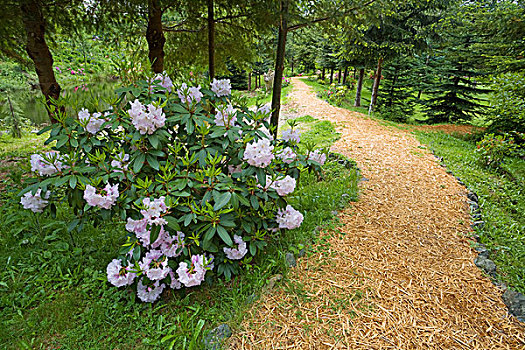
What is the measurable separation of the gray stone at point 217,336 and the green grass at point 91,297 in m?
0.04

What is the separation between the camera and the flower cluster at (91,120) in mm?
1791

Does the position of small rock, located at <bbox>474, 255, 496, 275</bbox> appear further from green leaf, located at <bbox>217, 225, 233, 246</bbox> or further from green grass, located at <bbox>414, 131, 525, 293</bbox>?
green leaf, located at <bbox>217, 225, 233, 246</bbox>

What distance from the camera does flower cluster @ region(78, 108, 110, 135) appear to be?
5.88ft

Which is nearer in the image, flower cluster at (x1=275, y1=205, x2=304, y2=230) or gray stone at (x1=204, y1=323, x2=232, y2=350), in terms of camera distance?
gray stone at (x1=204, y1=323, x2=232, y2=350)

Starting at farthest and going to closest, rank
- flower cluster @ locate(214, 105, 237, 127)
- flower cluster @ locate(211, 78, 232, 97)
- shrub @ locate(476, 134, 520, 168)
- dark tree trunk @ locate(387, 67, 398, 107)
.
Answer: dark tree trunk @ locate(387, 67, 398, 107) < shrub @ locate(476, 134, 520, 168) < flower cluster @ locate(211, 78, 232, 97) < flower cluster @ locate(214, 105, 237, 127)

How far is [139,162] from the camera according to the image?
1716mm

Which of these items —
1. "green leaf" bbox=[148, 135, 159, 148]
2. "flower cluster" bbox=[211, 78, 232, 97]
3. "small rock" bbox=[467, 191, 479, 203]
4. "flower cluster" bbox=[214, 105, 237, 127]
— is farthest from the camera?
"small rock" bbox=[467, 191, 479, 203]

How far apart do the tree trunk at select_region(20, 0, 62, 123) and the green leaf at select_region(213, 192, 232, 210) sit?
2.79m

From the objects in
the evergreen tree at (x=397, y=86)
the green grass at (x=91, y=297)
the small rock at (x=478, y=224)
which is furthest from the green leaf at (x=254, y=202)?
the evergreen tree at (x=397, y=86)

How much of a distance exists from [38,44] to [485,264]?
17.7ft

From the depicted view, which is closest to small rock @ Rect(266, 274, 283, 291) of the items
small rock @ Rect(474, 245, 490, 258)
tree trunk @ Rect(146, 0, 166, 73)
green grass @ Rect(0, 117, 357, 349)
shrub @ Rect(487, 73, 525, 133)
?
green grass @ Rect(0, 117, 357, 349)

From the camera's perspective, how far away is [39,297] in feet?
6.41

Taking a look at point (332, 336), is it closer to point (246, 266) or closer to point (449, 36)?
point (246, 266)

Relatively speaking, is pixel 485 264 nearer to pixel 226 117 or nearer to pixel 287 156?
pixel 287 156
